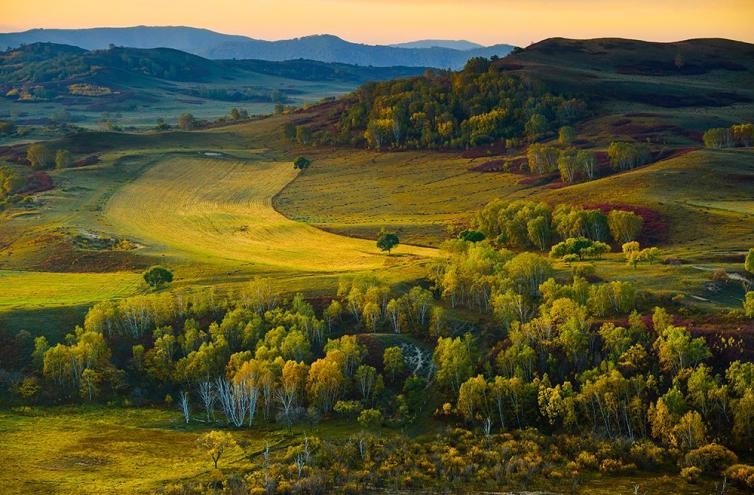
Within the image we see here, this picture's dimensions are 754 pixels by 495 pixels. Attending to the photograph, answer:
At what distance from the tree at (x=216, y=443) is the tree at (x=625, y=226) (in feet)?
291

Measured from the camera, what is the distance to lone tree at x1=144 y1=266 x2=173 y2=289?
136250 millimetres

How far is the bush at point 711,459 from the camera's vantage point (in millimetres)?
81375

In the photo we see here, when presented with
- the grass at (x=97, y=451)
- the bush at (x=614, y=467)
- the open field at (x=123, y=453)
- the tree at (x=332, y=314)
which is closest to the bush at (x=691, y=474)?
the open field at (x=123, y=453)

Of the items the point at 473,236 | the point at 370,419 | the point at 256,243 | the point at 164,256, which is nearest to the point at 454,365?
the point at 370,419

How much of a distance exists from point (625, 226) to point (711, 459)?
242ft

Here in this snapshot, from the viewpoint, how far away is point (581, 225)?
152875 millimetres

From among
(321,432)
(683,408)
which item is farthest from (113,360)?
(683,408)

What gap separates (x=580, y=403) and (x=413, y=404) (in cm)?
2064

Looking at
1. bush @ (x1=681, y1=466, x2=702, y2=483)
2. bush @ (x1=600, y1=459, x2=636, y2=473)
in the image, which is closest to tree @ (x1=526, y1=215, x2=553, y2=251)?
bush @ (x1=600, y1=459, x2=636, y2=473)

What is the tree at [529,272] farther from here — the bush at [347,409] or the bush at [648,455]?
the bush at [648,455]

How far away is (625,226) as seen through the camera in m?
150

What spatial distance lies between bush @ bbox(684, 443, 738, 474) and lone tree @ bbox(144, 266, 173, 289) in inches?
3466

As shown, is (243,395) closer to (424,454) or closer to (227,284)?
(424,454)

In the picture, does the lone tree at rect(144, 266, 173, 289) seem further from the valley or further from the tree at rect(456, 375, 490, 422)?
the tree at rect(456, 375, 490, 422)
